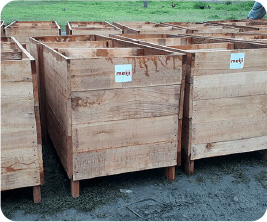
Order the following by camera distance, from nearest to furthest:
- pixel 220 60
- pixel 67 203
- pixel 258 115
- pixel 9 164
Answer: pixel 9 164 → pixel 67 203 → pixel 220 60 → pixel 258 115

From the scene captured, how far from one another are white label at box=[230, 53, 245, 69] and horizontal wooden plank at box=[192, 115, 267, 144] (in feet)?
1.90

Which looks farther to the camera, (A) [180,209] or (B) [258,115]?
(B) [258,115]

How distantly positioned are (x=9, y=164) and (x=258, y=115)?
8.56 ft

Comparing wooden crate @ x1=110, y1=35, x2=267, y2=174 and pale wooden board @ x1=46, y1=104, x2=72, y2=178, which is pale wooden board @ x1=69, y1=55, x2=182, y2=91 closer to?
wooden crate @ x1=110, y1=35, x2=267, y2=174

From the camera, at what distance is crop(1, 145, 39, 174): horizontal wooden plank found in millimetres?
2984

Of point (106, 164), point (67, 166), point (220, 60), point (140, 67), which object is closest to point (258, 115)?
point (220, 60)

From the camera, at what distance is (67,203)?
127 inches

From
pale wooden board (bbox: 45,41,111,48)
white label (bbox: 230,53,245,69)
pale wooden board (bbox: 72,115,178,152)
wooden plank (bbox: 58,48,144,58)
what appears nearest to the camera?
pale wooden board (bbox: 72,115,178,152)

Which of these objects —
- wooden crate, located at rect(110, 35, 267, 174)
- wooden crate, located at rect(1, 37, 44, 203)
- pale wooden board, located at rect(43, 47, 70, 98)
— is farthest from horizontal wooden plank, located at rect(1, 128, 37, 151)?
wooden crate, located at rect(110, 35, 267, 174)

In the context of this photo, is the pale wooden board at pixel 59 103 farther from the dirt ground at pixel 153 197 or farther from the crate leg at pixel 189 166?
the crate leg at pixel 189 166

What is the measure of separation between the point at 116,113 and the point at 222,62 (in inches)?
47.6

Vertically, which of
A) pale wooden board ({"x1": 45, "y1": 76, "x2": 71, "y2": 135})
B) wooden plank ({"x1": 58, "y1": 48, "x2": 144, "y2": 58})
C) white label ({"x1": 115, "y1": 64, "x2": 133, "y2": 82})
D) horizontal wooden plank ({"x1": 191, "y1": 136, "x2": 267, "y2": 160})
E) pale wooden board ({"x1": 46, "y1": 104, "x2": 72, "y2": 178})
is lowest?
horizontal wooden plank ({"x1": 191, "y1": 136, "x2": 267, "y2": 160})

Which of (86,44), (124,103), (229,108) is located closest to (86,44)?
(86,44)

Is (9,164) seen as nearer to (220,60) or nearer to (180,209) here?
(180,209)
